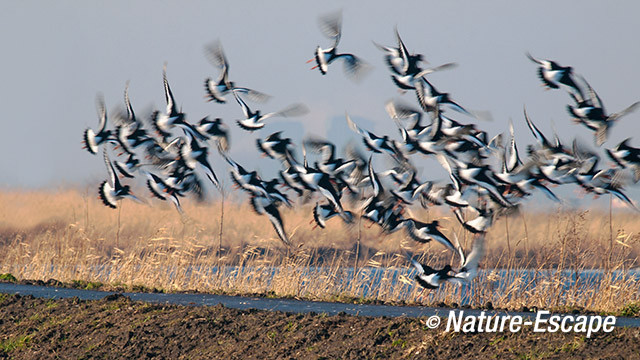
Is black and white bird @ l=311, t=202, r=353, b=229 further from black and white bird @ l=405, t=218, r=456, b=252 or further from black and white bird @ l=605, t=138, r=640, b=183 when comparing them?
black and white bird @ l=605, t=138, r=640, b=183

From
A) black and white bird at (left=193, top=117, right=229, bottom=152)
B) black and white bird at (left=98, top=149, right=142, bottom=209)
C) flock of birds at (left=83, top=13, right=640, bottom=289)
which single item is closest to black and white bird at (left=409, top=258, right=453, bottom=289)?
flock of birds at (left=83, top=13, right=640, bottom=289)

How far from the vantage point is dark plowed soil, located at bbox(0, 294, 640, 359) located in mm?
6680

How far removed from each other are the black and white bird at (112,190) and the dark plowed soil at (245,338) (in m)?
5.69

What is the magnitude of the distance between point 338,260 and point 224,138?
149 inches

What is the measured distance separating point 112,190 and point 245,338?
8.80 metres

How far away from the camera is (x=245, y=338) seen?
773 cm

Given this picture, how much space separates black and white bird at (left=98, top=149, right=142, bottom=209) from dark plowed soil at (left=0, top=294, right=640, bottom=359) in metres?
5.69

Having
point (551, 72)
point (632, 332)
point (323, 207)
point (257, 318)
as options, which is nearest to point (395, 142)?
point (323, 207)

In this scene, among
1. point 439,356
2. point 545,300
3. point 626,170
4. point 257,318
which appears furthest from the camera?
point 626,170

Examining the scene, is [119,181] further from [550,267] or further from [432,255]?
[550,267]

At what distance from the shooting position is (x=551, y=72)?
499 inches

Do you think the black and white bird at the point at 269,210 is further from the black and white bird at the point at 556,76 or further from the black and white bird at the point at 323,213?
the black and white bird at the point at 556,76

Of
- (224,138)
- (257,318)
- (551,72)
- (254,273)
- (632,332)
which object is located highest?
(551,72)

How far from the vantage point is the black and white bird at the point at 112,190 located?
15398 mm
